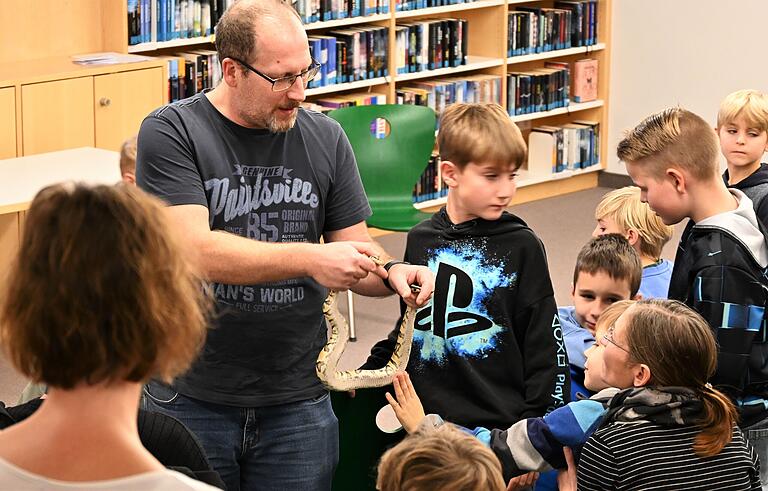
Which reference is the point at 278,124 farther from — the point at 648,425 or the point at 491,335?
the point at 648,425

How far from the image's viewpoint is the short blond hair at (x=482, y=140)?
94.6 inches

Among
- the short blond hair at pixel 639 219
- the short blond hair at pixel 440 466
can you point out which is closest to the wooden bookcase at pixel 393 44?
the short blond hair at pixel 639 219

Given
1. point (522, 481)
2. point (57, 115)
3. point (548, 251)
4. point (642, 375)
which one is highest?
point (57, 115)

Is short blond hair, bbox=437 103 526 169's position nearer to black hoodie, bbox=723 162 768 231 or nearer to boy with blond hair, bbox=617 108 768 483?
boy with blond hair, bbox=617 108 768 483

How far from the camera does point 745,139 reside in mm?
3820

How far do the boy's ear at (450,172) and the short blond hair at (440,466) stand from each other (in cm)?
86

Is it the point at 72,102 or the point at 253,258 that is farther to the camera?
the point at 72,102

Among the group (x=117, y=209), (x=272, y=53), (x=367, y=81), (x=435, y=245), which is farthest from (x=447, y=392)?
(x=367, y=81)

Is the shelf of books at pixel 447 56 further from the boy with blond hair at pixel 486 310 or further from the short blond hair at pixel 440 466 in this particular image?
the short blond hair at pixel 440 466

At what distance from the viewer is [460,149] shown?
2418 mm

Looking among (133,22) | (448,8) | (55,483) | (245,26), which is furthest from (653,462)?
(448,8)

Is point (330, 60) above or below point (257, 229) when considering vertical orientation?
above

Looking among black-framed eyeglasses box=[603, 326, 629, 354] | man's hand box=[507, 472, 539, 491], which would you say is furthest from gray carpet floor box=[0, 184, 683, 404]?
black-framed eyeglasses box=[603, 326, 629, 354]

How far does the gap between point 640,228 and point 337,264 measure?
1.43 metres
